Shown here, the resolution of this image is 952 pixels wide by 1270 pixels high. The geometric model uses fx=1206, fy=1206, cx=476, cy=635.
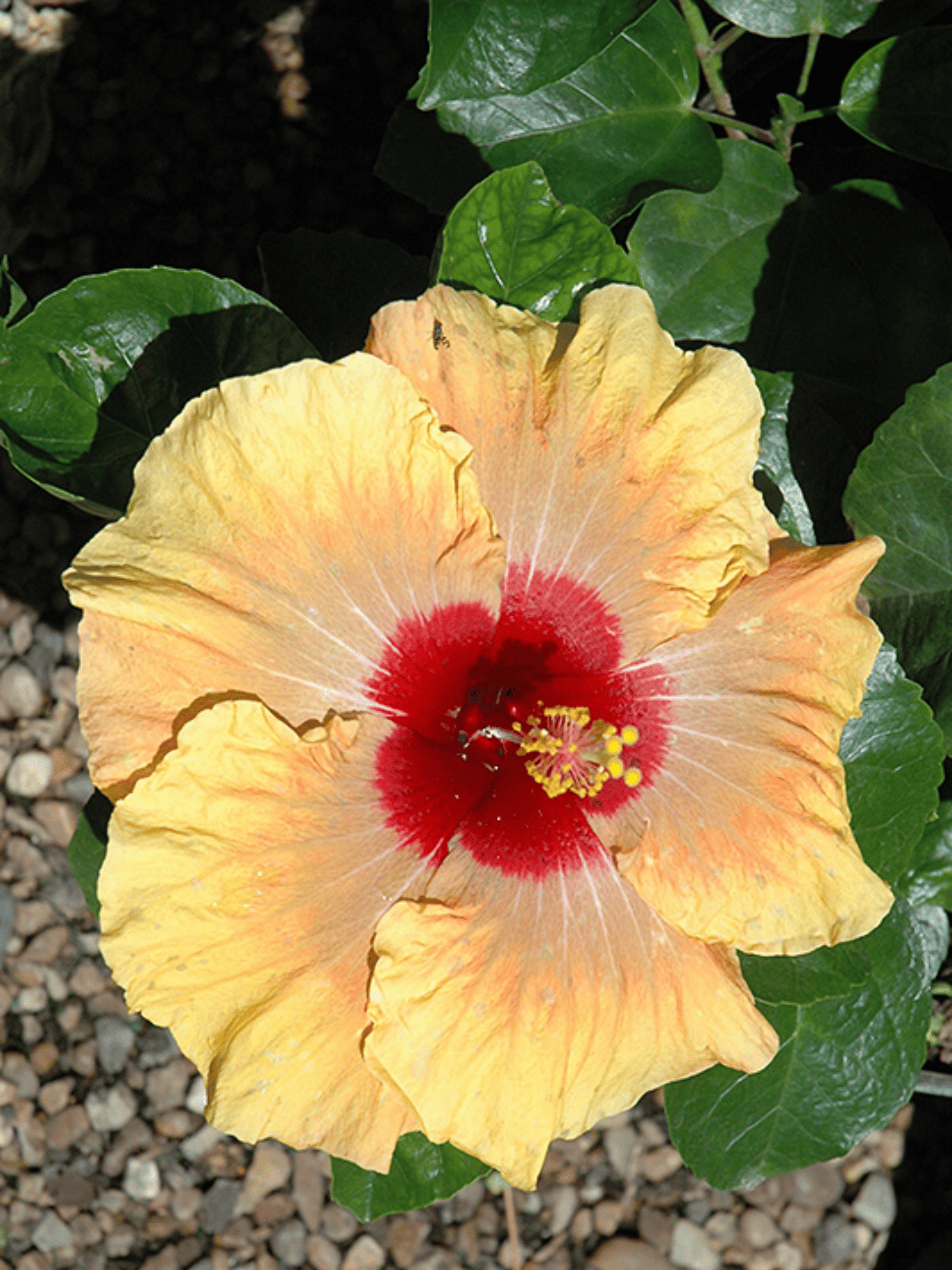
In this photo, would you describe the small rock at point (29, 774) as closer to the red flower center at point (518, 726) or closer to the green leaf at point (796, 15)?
the red flower center at point (518, 726)

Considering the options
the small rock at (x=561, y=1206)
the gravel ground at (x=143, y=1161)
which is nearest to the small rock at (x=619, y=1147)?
the gravel ground at (x=143, y=1161)

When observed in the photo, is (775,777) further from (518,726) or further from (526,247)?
(526,247)

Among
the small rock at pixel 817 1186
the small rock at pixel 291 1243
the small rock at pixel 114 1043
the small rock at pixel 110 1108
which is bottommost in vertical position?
the small rock at pixel 291 1243

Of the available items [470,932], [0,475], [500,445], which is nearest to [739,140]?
[500,445]

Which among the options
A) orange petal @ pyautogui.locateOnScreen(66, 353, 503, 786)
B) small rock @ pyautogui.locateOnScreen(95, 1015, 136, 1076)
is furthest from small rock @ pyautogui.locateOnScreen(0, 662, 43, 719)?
orange petal @ pyautogui.locateOnScreen(66, 353, 503, 786)

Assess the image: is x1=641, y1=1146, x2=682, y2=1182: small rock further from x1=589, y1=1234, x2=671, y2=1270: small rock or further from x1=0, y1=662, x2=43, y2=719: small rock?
x1=0, y1=662, x2=43, y2=719: small rock

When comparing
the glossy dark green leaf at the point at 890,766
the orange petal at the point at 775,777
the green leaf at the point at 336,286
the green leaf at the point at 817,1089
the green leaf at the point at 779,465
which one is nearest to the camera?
the orange petal at the point at 775,777

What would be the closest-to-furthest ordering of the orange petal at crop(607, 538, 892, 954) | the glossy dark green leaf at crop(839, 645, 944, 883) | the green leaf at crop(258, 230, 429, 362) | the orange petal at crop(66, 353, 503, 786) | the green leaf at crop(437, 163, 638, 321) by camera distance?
the orange petal at crop(66, 353, 503, 786), the orange petal at crop(607, 538, 892, 954), the green leaf at crop(437, 163, 638, 321), the glossy dark green leaf at crop(839, 645, 944, 883), the green leaf at crop(258, 230, 429, 362)
